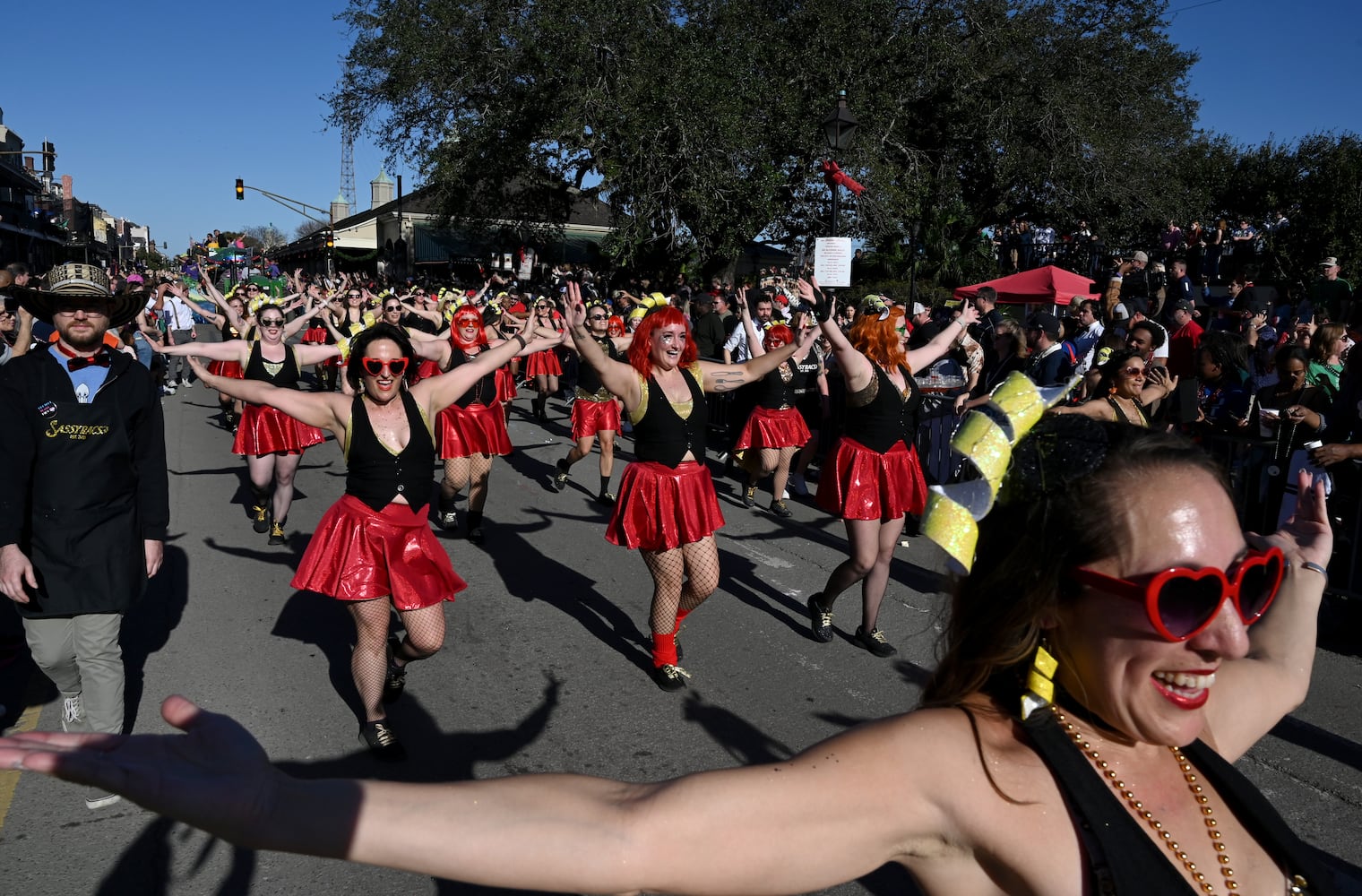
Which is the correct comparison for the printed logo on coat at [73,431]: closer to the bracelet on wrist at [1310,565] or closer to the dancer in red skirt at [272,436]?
the dancer in red skirt at [272,436]

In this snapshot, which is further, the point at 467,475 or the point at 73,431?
the point at 467,475

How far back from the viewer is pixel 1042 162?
28.0 metres

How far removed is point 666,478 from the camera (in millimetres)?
5355

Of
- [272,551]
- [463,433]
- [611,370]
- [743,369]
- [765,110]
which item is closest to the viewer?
[611,370]

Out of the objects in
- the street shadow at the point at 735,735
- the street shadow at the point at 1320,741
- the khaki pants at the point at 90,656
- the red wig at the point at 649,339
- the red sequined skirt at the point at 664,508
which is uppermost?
the red wig at the point at 649,339

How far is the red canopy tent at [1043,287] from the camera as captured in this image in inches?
586

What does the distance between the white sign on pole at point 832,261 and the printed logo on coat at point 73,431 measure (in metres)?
8.78

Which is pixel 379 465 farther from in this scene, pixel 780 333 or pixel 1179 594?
pixel 780 333

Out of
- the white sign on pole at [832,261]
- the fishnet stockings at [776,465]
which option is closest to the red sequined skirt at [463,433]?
the fishnet stockings at [776,465]

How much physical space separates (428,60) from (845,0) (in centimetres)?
1069

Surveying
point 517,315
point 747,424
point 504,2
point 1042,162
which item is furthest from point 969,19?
point 747,424

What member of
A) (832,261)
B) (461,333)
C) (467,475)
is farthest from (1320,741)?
(832,261)

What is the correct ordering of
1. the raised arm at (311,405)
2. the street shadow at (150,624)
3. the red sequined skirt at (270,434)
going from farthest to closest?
the red sequined skirt at (270,434) → the street shadow at (150,624) → the raised arm at (311,405)

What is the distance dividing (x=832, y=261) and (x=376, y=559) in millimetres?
8397
